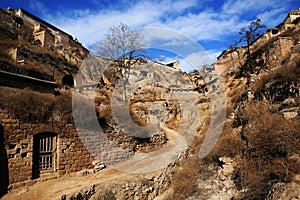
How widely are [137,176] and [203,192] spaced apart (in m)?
3.02

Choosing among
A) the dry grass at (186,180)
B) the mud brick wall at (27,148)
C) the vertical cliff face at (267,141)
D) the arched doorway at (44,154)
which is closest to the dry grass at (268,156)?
the vertical cliff face at (267,141)

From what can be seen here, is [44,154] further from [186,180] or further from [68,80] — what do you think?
[68,80]

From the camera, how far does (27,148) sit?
8430 mm

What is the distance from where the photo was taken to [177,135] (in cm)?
1859

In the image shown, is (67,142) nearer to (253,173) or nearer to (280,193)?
(253,173)

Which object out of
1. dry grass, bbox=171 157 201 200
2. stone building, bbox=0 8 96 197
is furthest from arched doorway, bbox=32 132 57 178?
dry grass, bbox=171 157 201 200

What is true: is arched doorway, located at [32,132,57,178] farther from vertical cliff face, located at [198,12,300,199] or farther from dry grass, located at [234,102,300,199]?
dry grass, located at [234,102,300,199]

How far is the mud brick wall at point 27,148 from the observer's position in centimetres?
788

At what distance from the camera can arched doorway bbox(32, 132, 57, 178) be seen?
881 centimetres

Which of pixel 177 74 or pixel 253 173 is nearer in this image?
pixel 253 173

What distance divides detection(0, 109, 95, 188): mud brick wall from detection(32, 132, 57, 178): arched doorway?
149mm

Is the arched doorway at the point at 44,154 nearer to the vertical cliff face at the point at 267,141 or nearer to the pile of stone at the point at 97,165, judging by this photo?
the pile of stone at the point at 97,165

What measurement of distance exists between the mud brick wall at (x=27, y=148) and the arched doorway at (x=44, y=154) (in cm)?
15

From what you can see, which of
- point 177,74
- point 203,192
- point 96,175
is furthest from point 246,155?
point 177,74
